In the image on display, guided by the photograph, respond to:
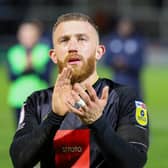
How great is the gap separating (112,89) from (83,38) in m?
0.36

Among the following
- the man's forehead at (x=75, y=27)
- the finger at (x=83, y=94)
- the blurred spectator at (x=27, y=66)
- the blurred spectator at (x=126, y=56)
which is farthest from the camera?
the blurred spectator at (x=126, y=56)

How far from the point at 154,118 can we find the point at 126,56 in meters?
2.54

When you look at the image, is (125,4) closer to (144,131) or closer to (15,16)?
(15,16)

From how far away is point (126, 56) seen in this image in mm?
15148

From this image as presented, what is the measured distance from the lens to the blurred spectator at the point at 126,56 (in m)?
14.9

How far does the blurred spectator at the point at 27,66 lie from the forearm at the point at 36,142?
7.45m

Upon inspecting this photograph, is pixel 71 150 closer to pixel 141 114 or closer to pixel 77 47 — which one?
pixel 141 114

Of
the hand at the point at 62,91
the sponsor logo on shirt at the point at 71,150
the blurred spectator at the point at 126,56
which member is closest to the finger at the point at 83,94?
the hand at the point at 62,91

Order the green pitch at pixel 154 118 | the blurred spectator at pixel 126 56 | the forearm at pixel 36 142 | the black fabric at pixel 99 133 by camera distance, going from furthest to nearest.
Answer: the blurred spectator at pixel 126 56
the green pitch at pixel 154 118
the forearm at pixel 36 142
the black fabric at pixel 99 133

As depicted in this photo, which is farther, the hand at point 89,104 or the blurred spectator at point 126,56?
the blurred spectator at point 126,56

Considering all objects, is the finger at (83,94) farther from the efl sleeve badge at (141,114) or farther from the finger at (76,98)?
the efl sleeve badge at (141,114)

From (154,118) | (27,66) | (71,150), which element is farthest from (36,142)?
(154,118)

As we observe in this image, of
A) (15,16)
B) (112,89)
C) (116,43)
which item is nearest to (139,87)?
(116,43)

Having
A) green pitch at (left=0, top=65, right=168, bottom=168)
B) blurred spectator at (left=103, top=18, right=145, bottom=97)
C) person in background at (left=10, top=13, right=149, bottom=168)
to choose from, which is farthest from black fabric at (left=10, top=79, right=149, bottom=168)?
blurred spectator at (left=103, top=18, right=145, bottom=97)
